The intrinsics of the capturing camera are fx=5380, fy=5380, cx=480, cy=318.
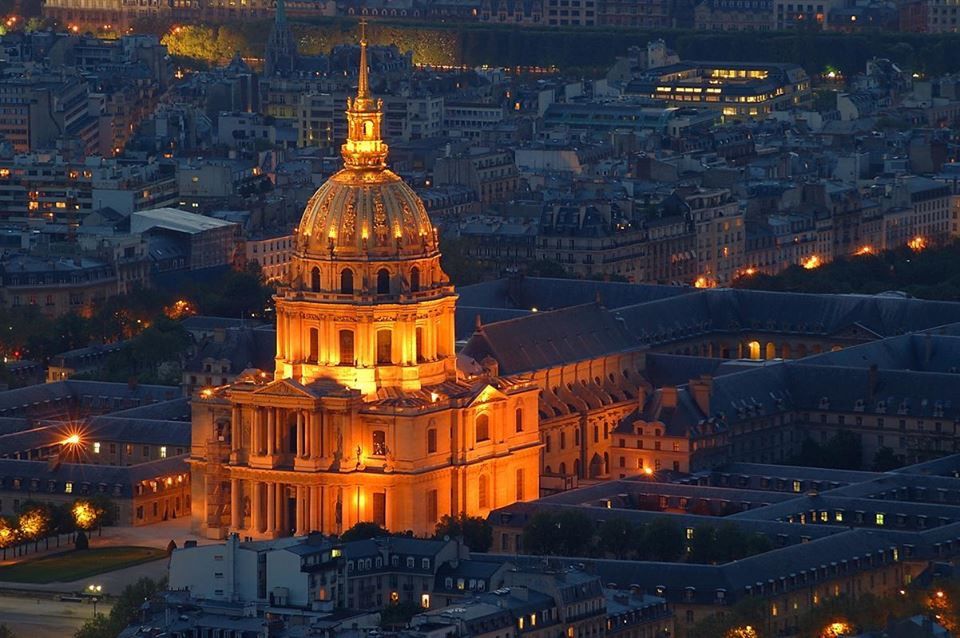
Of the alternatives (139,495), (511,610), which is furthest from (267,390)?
(511,610)

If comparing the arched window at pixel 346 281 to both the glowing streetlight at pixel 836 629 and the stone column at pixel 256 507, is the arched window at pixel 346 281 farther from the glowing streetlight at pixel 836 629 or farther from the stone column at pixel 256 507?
the glowing streetlight at pixel 836 629

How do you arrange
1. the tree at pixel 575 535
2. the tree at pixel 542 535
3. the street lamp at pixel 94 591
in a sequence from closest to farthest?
the street lamp at pixel 94 591 < the tree at pixel 575 535 < the tree at pixel 542 535

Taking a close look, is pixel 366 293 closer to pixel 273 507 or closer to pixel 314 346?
pixel 314 346

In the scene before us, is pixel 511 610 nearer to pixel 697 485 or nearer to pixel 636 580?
pixel 636 580

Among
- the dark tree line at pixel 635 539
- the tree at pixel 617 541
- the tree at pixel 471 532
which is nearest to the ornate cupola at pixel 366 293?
the tree at pixel 471 532

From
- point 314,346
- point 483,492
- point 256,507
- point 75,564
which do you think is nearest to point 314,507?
point 256,507

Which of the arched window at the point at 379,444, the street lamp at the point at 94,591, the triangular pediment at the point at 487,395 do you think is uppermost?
the triangular pediment at the point at 487,395

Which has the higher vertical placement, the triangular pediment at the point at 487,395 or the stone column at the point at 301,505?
the triangular pediment at the point at 487,395
